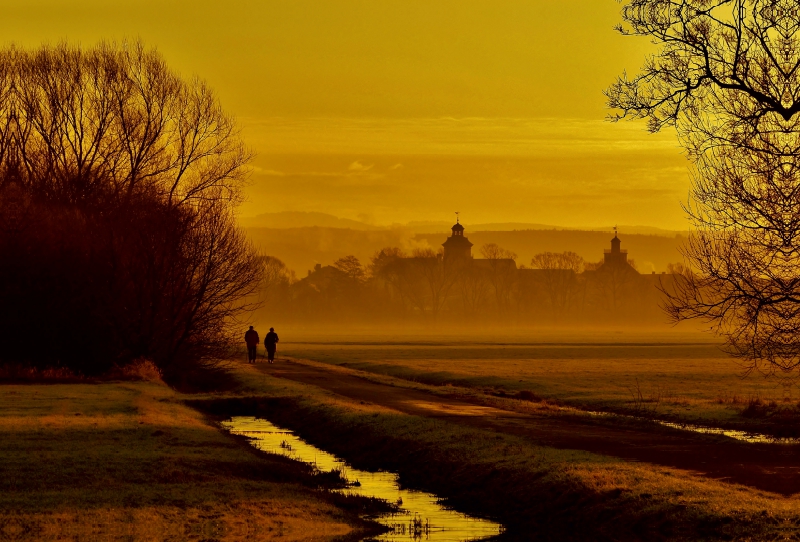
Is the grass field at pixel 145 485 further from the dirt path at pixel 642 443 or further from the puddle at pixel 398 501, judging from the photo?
the dirt path at pixel 642 443

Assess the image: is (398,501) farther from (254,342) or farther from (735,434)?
(254,342)

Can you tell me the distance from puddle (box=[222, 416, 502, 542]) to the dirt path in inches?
208

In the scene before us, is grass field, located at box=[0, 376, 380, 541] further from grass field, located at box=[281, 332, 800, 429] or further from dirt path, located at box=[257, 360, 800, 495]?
grass field, located at box=[281, 332, 800, 429]

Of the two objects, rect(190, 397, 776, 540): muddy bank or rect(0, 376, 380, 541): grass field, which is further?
rect(0, 376, 380, 541): grass field

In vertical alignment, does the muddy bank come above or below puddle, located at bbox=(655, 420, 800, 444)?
below

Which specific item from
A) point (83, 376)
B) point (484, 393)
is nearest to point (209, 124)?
point (83, 376)

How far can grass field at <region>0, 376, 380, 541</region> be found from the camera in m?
18.8

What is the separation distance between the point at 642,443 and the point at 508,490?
7903mm

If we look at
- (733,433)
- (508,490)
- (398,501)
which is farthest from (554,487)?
(733,433)

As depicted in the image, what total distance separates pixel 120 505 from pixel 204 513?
63.6 inches

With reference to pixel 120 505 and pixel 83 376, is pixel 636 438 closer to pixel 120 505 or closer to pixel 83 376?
pixel 120 505

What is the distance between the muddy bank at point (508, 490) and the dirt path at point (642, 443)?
222 cm

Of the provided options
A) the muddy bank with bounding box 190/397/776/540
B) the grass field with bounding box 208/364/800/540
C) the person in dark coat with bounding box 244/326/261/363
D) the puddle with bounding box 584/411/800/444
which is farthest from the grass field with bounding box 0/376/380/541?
the person in dark coat with bounding box 244/326/261/363

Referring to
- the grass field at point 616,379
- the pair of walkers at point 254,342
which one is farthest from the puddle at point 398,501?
the pair of walkers at point 254,342
